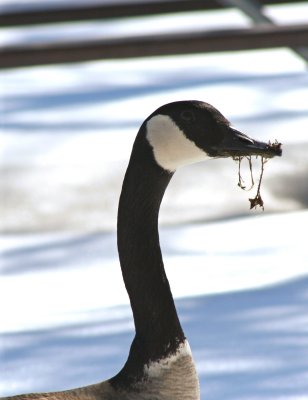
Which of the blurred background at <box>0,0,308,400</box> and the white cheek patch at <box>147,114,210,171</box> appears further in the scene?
the blurred background at <box>0,0,308,400</box>

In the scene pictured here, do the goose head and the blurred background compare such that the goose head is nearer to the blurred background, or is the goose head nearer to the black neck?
the black neck

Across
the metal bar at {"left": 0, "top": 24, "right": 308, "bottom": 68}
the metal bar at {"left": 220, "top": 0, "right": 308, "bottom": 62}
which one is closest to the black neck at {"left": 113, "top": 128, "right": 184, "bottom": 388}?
the metal bar at {"left": 0, "top": 24, "right": 308, "bottom": 68}

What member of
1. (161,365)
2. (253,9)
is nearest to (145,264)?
(161,365)

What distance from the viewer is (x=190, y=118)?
3078 mm

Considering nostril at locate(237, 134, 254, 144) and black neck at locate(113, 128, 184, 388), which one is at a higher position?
nostril at locate(237, 134, 254, 144)

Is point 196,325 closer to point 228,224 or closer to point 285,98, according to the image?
point 228,224

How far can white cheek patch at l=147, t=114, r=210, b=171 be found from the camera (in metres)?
3.04

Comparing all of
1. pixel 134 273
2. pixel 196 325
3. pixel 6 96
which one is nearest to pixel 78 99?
pixel 6 96

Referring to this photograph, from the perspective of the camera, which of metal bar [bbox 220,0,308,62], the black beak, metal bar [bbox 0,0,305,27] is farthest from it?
metal bar [bbox 0,0,305,27]

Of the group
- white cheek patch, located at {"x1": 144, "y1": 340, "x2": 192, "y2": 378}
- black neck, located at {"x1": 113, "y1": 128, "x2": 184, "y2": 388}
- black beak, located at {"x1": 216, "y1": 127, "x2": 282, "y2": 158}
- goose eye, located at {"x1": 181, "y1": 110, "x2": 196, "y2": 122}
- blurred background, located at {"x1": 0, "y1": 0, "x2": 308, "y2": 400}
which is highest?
blurred background, located at {"x1": 0, "y1": 0, "x2": 308, "y2": 400}

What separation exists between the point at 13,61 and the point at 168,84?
3015 millimetres

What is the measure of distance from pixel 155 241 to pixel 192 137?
0.26 metres

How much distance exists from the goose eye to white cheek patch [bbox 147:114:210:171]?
3 centimetres

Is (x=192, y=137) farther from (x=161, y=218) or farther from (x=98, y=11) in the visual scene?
(x=98, y=11)
